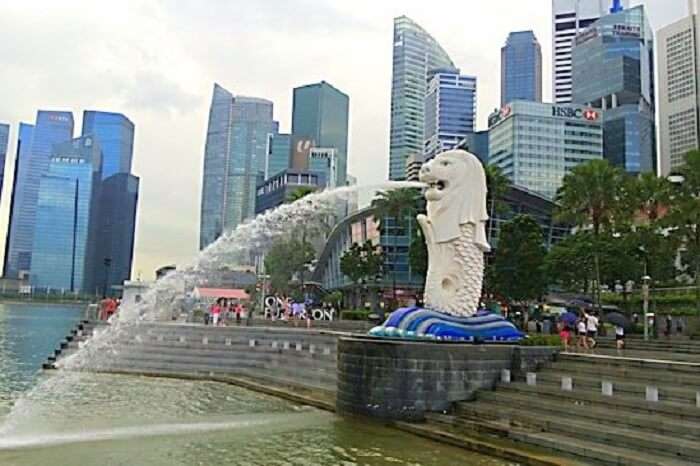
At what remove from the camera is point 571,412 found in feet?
42.2

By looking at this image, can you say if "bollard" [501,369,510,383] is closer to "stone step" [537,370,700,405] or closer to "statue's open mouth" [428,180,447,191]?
"stone step" [537,370,700,405]

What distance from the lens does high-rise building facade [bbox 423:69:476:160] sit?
185 metres

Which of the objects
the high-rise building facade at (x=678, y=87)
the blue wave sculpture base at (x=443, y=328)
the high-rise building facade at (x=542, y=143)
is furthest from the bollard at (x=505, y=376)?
the high-rise building facade at (x=678, y=87)

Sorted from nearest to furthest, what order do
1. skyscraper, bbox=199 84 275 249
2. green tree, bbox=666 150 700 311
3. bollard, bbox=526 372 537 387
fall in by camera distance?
bollard, bbox=526 372 537 387 → green tree, bbox=666 150 700 311 → skyscraper, bbox=199 84 275 249

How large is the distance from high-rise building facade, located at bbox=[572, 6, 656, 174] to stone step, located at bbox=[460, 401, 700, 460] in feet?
435

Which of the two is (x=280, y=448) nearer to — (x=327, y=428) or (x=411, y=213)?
(x=327, y=428)

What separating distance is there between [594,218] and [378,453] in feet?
105

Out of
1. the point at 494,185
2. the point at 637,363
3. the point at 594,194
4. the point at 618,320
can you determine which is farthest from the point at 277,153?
the point at 637,363

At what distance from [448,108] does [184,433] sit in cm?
18112

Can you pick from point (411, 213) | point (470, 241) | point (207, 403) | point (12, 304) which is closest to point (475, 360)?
point (470, 241)

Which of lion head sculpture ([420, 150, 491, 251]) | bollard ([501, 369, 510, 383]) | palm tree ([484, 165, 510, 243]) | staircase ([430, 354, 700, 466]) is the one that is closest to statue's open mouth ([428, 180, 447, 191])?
lion head sculpture ([420, 150, 491, 251])

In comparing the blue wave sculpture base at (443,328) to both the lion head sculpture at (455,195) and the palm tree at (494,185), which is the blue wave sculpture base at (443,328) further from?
the palm tree at (494,185)

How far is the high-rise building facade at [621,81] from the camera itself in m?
139

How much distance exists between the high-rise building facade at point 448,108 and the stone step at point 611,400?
555 feet
